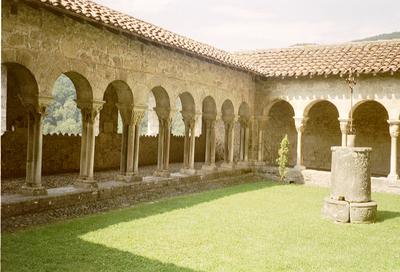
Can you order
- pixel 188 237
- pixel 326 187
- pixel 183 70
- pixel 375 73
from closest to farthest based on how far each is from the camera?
1. pixel 188 237
2. pixel 183 70
3. pixel 375 73
4. pixel 326 187

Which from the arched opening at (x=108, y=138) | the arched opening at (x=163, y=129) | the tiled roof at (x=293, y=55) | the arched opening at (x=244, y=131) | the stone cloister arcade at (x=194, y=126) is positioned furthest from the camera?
the arched opening at (x=244, y=131)

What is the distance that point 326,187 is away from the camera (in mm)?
16266

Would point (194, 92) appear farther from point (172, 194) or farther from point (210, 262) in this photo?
point (210, 262)

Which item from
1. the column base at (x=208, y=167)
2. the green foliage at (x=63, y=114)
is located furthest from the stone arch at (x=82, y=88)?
the green foliage at (x=63, y=114)

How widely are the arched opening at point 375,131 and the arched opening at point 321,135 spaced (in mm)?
1085

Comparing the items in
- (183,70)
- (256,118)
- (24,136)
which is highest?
(183,70)

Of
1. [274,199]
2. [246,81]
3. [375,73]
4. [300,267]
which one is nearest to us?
[300,267]

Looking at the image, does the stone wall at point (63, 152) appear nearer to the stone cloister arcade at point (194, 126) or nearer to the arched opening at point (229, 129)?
the stone cloister arcade at point (194, 126)

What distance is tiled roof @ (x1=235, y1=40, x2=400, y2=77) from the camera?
15.6 meters

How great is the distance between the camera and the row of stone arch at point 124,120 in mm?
8953

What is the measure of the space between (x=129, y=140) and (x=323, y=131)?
452 inches

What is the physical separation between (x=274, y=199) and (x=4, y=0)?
8.64m

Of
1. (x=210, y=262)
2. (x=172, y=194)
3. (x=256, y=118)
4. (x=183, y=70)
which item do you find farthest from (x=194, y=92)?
(x=210, y=262)

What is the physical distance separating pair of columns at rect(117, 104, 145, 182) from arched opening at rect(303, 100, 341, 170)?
1053 centimetres
